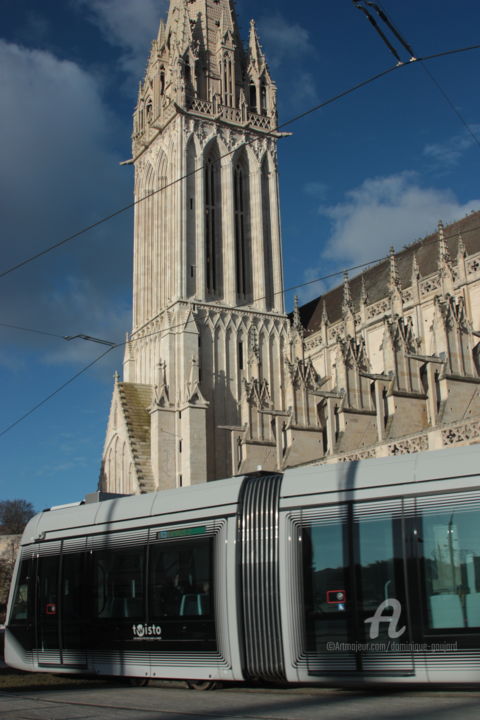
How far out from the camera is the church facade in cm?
3069

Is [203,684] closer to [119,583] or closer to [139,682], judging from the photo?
[139,682]

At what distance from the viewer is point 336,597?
9906 millimetres

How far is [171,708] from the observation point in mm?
9188

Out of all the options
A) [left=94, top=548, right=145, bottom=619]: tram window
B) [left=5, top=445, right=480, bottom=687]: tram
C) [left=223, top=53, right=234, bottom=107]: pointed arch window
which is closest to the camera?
[left=5, top=445, right=480, bottom=687]: tram

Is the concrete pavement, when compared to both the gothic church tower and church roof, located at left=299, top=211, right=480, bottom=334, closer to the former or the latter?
the gothic church tower

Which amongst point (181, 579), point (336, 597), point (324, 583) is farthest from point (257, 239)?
point (336, 597)

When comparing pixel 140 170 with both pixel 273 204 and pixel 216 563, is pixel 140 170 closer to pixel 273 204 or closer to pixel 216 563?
pixel 273 204

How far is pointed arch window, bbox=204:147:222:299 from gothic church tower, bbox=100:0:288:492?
0.06 m

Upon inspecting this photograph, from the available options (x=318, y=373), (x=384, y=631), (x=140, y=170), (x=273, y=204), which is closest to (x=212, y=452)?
(x=318, y=373)

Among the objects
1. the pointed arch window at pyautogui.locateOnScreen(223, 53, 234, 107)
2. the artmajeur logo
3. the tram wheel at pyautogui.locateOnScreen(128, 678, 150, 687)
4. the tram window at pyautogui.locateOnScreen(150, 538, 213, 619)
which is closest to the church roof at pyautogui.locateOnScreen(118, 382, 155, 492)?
the pointed arch window at pyautogui.locateOnScreen(223, 53, 234, 107)

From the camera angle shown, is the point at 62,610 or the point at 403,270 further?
the point at 403,270

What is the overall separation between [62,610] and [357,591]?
573cm

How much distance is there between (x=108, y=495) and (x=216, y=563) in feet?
11.6

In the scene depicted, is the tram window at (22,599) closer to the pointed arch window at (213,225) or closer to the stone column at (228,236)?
the pointed arch window at (213,225)
